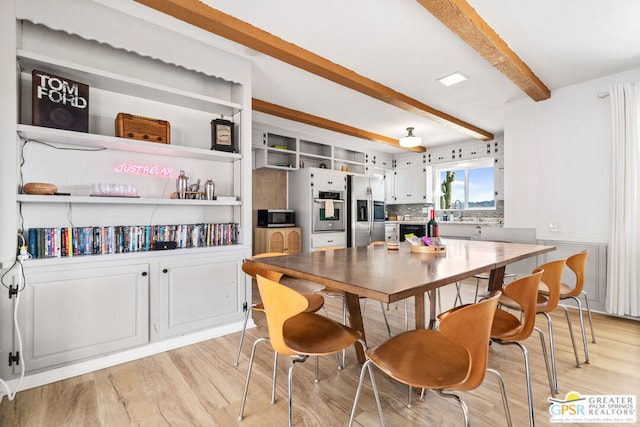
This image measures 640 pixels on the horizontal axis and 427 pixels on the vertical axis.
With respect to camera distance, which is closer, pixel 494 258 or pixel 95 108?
pixel 494 258

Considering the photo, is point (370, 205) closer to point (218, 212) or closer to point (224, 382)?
point (218, 212)

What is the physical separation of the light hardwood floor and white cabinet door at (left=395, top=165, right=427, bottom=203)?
→ 4.53 m

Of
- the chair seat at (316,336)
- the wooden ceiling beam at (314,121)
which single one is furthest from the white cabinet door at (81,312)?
the wooden ceiling beam at (314,121)

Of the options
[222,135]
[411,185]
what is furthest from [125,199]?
[411,185]

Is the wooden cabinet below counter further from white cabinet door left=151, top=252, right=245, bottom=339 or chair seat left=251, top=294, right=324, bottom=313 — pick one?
chair seat left=251, top=294, right=324, bottom=313

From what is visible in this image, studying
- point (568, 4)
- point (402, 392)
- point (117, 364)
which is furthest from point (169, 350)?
point (568, 4)

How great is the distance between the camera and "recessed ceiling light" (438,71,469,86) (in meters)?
3.24

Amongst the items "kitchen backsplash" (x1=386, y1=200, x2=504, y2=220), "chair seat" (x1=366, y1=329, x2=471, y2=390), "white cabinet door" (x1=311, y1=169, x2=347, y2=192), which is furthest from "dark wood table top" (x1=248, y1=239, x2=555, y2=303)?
"kitchen backsplash" (x1=386, y1=200, x2=504, y2=220)

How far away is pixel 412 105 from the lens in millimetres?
3943

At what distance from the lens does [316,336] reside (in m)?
1.52

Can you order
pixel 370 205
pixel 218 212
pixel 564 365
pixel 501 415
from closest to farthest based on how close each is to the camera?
pixel 501 415 < pixel 564 365 < pixel 218 212 < pixel 370 205

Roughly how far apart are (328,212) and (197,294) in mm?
3094

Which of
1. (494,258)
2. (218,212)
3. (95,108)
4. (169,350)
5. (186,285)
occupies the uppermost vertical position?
(95,108)

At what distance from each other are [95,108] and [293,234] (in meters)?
3.19
